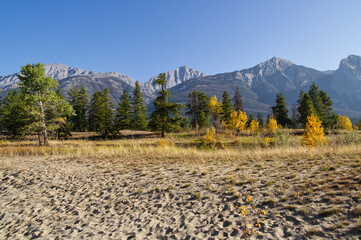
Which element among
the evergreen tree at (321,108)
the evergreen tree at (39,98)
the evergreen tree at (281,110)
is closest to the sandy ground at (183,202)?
the evergreen tree at (39,98)

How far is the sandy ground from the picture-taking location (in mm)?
4387

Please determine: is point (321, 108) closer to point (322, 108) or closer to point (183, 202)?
point (322, 108)

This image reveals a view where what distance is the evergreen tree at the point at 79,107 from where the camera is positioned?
48438mm

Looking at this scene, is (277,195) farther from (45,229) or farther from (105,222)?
(45,229)

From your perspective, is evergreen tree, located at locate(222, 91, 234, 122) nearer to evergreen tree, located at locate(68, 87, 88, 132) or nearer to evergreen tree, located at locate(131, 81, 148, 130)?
evergreen tree, located at locate(131, 81, 148, 130)

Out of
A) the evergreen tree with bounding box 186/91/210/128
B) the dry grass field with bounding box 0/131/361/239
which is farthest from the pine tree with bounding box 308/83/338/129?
the dry grass field with bounding box 0/131/361/239

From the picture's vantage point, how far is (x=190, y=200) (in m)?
6.19

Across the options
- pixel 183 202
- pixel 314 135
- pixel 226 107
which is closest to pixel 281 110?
pixel 226 107

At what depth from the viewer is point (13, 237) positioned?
525 centimetres

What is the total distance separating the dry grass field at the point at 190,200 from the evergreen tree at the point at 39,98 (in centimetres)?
1282

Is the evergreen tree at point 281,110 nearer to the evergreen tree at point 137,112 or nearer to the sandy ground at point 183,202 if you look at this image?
the evergreen tree at point 137,112

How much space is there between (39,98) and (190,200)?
23.0 meters

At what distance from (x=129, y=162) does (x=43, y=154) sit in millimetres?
9625

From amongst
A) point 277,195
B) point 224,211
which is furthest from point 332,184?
point 224,211
